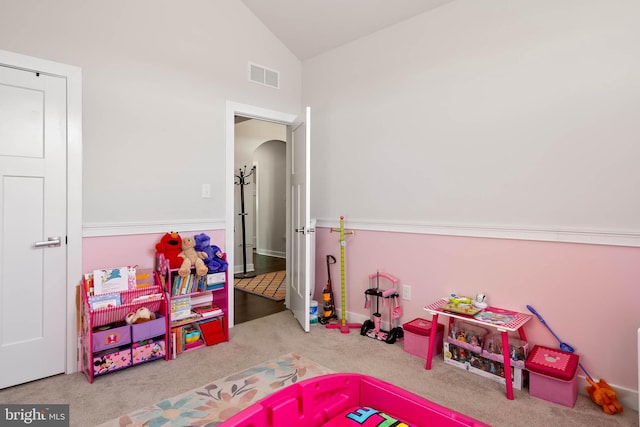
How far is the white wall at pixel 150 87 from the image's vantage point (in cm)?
244

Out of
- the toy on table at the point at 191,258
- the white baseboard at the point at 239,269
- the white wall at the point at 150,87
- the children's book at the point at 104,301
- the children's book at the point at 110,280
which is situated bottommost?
the white baseboard at the point at 239,269

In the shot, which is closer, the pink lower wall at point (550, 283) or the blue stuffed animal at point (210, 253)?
the pink lower wall at point (550, 283)

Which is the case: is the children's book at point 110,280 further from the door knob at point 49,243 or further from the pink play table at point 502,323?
the pink play table at point 502,323

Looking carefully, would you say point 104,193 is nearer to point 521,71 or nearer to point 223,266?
point 223,266

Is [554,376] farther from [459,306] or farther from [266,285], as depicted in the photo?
[266,285]

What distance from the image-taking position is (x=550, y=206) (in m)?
2.29

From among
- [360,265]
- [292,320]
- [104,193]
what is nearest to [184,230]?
[104,193]

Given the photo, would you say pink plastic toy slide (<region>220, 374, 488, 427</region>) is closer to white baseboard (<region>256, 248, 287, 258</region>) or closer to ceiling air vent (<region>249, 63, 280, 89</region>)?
ceiling air vent (<region>249, 63, 280, 89</region>)

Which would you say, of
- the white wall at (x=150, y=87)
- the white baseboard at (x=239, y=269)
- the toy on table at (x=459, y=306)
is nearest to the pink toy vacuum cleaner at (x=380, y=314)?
the toy on table at (x=459, y=306)

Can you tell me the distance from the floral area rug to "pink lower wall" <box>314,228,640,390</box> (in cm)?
109

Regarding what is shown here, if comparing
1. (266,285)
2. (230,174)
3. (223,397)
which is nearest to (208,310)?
(223,397)

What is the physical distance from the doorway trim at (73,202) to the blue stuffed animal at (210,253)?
0.81m

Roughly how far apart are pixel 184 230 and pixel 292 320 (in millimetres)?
1315

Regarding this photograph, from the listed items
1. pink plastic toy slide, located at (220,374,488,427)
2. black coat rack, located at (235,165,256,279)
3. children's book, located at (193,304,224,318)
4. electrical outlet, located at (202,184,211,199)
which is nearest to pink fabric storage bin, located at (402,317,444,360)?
pink plastic toy slide, located at (220,374,488,427)
